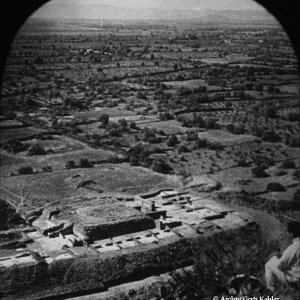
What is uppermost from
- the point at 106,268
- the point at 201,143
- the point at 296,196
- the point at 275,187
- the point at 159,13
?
the point at 159,13

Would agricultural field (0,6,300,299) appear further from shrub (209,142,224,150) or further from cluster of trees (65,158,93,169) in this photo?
shrub (209,142,224,150)

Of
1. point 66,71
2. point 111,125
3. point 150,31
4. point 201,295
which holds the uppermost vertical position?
point 150,31

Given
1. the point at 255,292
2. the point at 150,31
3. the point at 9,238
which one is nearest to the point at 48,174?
the point at 9,238

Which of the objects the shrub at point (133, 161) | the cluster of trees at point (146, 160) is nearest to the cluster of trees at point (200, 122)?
the cluster of trees at point (146, 160)

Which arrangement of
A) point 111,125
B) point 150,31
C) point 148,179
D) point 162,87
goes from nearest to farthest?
point 148,179, point 111,125, point 162,87, point 150,31

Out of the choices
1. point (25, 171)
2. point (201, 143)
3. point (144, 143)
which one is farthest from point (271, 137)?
point (25, 171)

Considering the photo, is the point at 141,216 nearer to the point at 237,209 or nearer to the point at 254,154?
the point at 237,209

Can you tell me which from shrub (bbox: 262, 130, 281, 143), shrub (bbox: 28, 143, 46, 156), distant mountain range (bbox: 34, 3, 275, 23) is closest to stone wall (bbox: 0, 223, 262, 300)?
shrub (bbox: 262, 130, 281, 143)

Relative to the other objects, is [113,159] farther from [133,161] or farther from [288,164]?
[288,164]
